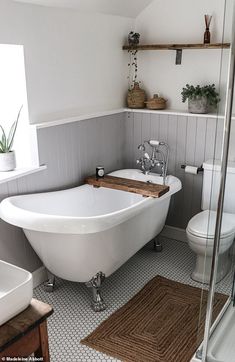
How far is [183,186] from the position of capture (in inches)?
134

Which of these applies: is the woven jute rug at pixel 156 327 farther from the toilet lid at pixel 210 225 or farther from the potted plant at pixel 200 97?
the potted plant at pixel 200 97

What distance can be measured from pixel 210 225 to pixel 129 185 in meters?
1.17

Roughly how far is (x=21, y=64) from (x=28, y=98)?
0.71 feet

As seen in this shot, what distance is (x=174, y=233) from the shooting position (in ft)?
11.7

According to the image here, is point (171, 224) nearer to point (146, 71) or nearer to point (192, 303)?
point (192, 303)

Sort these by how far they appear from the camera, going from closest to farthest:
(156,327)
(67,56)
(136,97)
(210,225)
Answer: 1. (210,225)
2. (156,327)
3. (67,56)
4. (136,97)

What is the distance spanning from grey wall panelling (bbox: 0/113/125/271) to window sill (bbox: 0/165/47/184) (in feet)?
0.11

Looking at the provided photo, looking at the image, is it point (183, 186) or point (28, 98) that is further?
point (183, 186)

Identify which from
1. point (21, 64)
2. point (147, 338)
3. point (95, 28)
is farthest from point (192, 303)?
point (95, 28)

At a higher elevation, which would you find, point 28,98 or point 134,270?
point 28,98

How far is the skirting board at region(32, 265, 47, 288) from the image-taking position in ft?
9.23

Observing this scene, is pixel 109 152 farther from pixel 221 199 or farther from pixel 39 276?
pixel 221 199

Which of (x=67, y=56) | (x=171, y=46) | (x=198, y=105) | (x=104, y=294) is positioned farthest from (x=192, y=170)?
(x=67, y=56)

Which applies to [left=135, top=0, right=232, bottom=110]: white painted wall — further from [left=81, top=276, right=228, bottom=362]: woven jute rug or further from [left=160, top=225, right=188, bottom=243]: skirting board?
[left=81, top=276, right=228, bottom=362]: woven jute rug
